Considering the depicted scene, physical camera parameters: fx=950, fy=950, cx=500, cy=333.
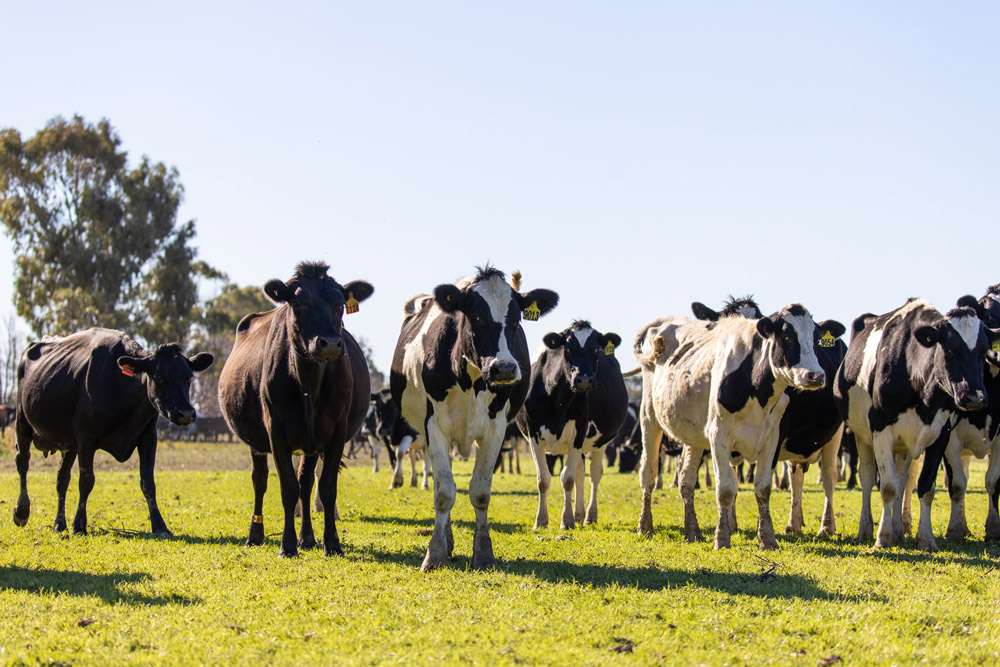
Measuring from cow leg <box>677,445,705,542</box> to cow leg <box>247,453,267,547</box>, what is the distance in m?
4.81

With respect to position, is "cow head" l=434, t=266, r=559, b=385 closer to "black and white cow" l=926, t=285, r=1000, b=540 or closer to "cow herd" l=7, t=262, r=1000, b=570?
"cow herd" l=7, t=262, r=1000, b=570

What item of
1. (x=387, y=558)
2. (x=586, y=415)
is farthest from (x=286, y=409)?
(x=586, y=415)

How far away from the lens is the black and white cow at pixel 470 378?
866cm

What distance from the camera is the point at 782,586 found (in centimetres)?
786

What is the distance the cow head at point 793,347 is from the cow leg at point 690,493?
2074 mm

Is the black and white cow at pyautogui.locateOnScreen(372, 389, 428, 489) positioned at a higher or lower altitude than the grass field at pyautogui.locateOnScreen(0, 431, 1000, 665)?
higher

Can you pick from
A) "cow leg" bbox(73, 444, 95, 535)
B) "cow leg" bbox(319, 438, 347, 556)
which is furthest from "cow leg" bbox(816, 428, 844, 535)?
"cow leg" bbox(73, 444, 95, 535)

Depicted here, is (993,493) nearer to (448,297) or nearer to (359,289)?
(448,297)

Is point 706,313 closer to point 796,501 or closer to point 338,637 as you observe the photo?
point 796,501

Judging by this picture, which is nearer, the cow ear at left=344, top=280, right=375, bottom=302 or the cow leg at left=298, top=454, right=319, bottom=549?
the cow leg at left=298, top=454, right=319, bottom=549

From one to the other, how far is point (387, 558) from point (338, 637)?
11.2 feet

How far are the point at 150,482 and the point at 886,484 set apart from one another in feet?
28.8

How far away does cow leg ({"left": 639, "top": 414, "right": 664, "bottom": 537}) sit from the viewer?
38.5ft

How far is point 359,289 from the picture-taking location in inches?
416
